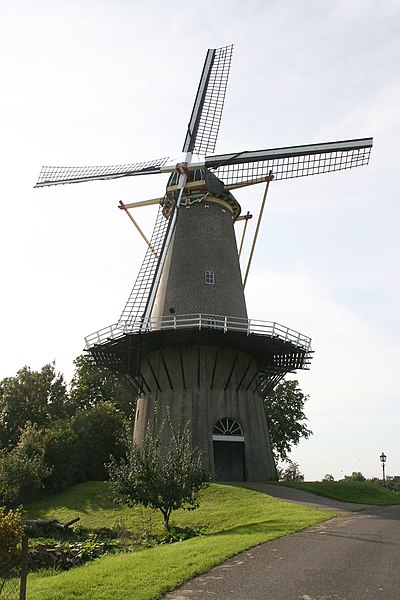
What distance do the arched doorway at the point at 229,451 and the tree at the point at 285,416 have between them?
15923mm


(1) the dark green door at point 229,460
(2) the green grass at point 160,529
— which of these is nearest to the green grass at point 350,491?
(1) the dark green door at point 229,460

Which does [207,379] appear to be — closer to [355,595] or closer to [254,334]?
[254,334]

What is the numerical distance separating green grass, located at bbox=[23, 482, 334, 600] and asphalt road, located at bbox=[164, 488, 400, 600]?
45cm

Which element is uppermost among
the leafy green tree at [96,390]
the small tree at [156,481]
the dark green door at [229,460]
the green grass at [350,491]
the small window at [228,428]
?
the leafy green tree at [96,390]

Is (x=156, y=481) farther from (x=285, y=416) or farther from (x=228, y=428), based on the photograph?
(x=285, y=416)

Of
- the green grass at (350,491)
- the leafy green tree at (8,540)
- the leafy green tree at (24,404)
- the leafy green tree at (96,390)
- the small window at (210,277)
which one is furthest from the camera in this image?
the leafy green tree at (96,390)

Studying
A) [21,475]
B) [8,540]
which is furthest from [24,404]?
[8,540]

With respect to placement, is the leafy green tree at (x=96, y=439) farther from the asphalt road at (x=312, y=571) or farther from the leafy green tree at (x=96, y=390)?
the asphalt road at (x=312, y=571)

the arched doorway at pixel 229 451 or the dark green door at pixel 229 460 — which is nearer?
the arched doorway at pixel 229 451

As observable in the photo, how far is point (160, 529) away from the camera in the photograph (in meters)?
17.4

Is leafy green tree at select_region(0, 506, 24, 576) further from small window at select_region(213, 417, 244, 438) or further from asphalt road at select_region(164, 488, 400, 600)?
small window at select_region(213, 417, 244, 438)

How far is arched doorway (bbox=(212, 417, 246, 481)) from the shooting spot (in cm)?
2562

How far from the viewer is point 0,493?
24516 millimetres

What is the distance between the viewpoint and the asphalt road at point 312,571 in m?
8.09
